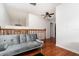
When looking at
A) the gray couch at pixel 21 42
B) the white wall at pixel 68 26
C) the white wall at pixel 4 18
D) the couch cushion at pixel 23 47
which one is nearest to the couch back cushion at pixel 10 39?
the gray couch at pixel 21 42

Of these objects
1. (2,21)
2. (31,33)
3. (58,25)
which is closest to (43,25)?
(31,33)

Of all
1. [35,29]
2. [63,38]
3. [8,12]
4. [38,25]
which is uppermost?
[8,12]

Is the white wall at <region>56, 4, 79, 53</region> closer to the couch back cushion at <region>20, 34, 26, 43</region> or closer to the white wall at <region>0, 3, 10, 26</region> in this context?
the couch back cushion at <region>20, 34, 26, 43</region>

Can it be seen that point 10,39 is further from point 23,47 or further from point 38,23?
point 38,23

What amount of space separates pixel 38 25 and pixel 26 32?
14.1 inches

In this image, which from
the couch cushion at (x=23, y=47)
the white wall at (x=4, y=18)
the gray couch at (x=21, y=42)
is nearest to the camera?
the white wall at (x=4, y=18)

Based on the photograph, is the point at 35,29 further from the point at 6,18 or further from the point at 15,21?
the point at 6,18

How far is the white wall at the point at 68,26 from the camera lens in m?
1.56

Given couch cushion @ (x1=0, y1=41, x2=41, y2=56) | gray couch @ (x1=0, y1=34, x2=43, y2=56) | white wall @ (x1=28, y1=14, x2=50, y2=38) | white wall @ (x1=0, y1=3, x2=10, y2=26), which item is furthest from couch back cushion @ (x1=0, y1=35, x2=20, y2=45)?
white wall @ (x1=28, y1=14, x2=50, y2=38)

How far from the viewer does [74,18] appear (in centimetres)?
166

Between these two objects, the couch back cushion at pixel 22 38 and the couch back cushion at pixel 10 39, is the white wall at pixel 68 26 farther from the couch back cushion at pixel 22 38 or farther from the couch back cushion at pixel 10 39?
the couch back cushion at pixel 10 39

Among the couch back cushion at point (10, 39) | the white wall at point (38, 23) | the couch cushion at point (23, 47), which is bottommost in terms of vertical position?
the couch cushion at point (23, 47)

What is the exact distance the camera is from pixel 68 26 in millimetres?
1751

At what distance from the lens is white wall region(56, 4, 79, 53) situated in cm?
156
